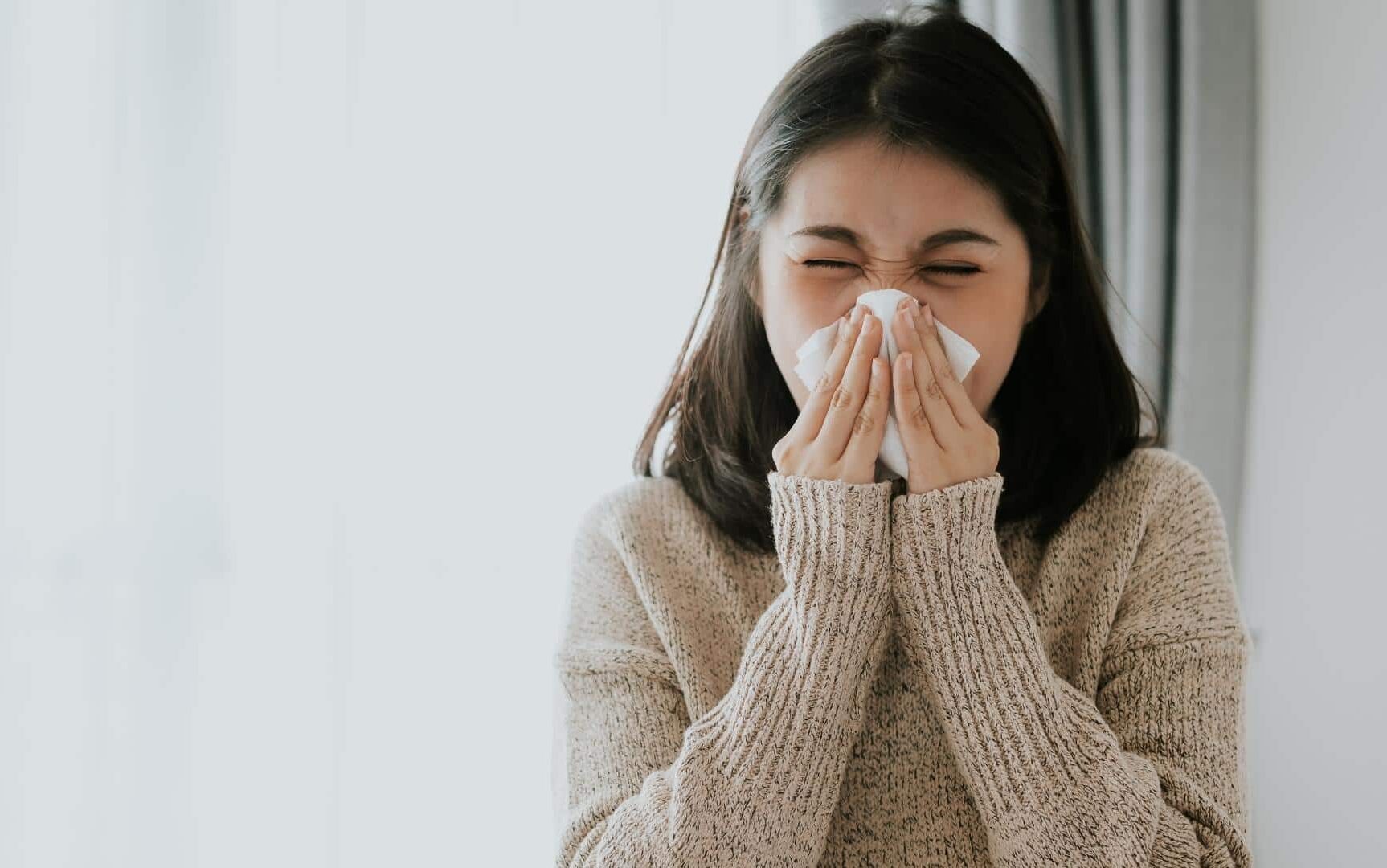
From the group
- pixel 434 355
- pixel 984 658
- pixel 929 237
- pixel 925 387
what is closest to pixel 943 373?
pixel 925 387

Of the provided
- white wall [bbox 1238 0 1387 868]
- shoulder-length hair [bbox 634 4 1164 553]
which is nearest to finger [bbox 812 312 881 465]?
shoulder-length hair [bbox 634 4 1164 553]

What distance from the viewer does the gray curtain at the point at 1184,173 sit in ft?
5.29

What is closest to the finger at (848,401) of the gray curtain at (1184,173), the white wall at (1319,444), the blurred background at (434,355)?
the blurred background at (434,355)

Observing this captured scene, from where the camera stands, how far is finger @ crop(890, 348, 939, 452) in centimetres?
96

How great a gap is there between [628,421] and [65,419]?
30.9 inches

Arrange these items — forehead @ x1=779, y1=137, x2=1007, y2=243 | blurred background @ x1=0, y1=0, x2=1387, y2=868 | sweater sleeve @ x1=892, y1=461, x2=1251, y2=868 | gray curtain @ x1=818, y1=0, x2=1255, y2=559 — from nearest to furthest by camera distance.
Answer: sweater sleeve @ x1=892, y1=461, x2=1251, y2=868 → forehead @ x1=779, y1=137, x2=1007, y2=243 → blurred background @ x1=0, y1=0, x2=1387, y2=868 → gray curtain @ x1=818, y1=0, x2=1255, y2=559

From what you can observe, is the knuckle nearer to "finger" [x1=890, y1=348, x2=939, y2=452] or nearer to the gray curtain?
"finger" [x1=890, y1=348, x2=939, y2=452]

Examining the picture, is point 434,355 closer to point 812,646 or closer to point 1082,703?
point 812,646

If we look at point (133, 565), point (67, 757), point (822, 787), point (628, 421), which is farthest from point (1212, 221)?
point (67, 757)

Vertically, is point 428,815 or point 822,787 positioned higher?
point 822,787

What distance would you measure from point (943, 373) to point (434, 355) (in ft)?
2.79

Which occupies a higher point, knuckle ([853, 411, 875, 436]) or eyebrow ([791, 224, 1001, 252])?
eyebrow ([791, 224, 1001, 252])

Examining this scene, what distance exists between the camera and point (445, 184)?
156 centimetres

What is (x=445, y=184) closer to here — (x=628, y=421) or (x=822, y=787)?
(x=628, y=421)
